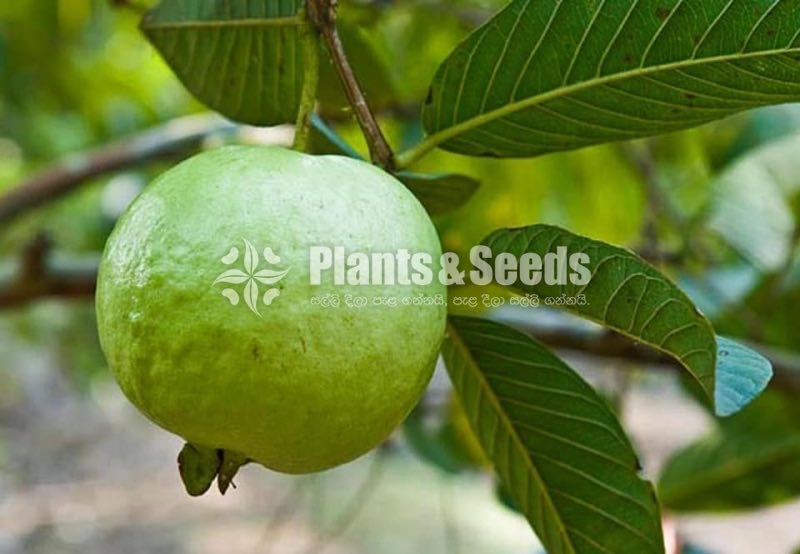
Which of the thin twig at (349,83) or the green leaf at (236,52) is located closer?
the thin twig at (349,83)

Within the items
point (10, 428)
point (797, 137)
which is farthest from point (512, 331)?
point (10, 428)

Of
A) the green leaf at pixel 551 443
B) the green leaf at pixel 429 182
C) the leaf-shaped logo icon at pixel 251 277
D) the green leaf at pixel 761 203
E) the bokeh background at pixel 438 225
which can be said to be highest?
the leaf-shaped logo icon at pixel 251 277

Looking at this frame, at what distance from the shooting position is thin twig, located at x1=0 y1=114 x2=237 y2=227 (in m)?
1.62

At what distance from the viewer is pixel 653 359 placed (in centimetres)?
130

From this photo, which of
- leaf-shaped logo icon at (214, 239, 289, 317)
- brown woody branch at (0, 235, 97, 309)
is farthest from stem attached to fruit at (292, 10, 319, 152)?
brown woody branch at (0, 235, 97, 309)

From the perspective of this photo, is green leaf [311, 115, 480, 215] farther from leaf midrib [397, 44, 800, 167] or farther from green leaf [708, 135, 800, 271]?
green leaf [708, 135, 800, 271]

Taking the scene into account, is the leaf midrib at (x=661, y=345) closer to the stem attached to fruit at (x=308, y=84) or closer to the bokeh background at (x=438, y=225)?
the stem attached to fruit at (x=308, y=84)

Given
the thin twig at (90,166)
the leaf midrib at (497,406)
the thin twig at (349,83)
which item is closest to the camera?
the thin twig at (349,83)

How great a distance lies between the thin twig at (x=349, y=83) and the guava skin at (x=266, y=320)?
70 millimetres

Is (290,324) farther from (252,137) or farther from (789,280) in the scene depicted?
(252,137)

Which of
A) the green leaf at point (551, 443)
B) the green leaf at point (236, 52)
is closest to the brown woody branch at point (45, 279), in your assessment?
the green leaf at point (236, 52)

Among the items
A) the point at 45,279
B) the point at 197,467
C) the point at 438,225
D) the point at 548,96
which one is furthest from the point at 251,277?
the point at 45,279

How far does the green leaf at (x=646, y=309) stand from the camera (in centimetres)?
56

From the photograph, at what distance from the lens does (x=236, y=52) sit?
84 cm
